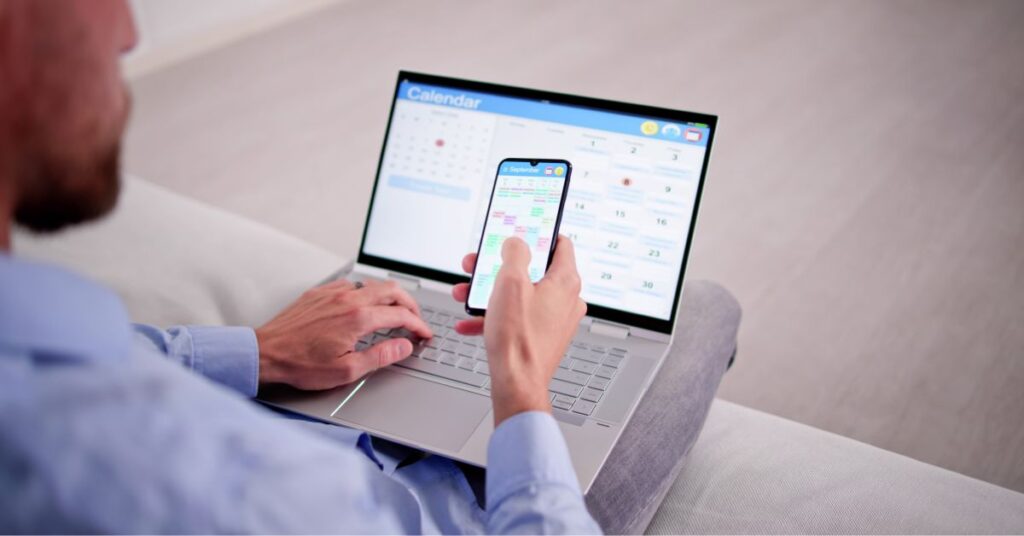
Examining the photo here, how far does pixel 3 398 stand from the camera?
1.58ft

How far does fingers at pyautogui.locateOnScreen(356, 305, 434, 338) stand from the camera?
1.07 m

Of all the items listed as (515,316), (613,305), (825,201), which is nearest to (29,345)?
(515,316)

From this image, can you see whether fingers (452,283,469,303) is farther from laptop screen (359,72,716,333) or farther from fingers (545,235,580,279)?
laptop screen (359,72,716,333)

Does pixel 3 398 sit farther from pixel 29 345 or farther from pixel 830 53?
pixel 830 53

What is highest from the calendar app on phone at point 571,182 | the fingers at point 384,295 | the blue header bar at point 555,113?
the blue header bar at point 555,113

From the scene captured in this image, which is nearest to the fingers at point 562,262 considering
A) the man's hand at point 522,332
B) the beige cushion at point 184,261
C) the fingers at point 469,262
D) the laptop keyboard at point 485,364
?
the man's hand at point 522,332

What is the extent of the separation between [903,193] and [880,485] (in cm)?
159

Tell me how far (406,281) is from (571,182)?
0.32 m

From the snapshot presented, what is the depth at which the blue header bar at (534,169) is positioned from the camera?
107 cm

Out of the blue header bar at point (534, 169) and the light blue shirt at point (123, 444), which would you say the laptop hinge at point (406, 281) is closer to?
the blue header bar at point (534, 169)

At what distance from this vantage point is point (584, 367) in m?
1.16

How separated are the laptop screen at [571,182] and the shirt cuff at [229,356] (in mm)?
368

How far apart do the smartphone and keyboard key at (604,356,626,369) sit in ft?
0.70

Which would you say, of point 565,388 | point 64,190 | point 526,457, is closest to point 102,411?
point 64,190
